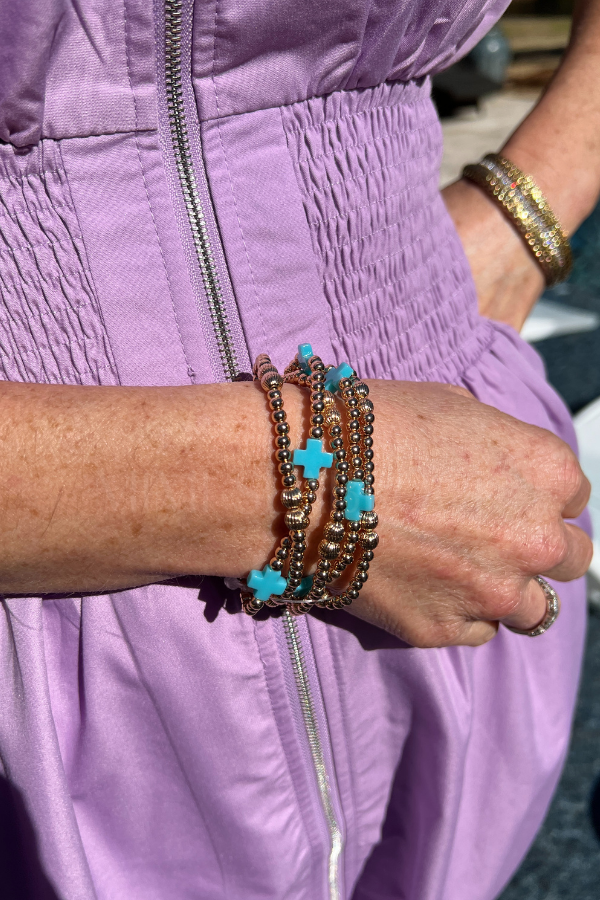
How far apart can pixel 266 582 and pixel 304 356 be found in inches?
7.7

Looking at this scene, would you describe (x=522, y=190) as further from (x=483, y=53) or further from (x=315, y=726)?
(x=483, y=53)

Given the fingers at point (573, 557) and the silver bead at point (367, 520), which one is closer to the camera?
the silver bead at point (367, 520)

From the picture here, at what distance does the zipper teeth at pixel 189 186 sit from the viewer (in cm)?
55

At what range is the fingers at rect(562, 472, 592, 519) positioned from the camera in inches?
27.1

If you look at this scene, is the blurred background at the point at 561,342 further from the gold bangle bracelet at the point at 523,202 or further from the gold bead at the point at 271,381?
the gold bangle bracelet at the point at 523,202

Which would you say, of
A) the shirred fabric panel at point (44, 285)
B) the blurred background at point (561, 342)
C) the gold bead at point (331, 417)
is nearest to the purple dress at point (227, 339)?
the shirred fabric panel at point (44, 285)

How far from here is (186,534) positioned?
56cm

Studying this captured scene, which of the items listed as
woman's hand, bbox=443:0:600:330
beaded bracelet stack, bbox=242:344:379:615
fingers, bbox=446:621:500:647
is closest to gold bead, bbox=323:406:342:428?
beaded bracelet stack, bbox=242:344:379:615

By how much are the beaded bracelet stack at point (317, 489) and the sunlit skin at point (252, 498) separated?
0.02m

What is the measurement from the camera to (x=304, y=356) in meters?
0.62

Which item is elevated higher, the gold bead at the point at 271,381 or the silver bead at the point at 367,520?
the gold bead at the point at 271,381

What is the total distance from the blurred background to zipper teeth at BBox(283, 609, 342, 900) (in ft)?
0.67

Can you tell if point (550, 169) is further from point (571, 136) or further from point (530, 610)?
point (530, 610)

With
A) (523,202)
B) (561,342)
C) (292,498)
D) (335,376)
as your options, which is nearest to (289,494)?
(292,498)
